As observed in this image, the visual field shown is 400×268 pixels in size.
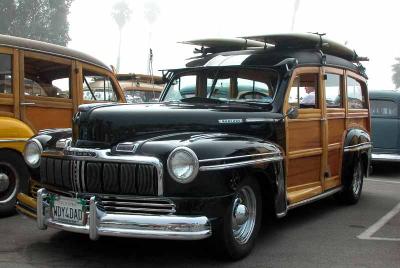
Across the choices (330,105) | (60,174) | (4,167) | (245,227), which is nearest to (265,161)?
(245,227)

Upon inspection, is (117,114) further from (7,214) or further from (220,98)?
(7,214)

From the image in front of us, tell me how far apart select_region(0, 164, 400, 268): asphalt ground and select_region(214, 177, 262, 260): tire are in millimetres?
127

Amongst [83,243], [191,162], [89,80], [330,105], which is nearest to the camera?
[191,162]

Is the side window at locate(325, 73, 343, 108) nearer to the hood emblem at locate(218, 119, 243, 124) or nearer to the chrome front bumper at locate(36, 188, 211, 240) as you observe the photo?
the hood emblem at locate(218, 119, 243, 124)

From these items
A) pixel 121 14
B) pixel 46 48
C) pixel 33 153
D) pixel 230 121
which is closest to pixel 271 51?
pixel 230 121

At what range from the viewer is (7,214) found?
6.26 meters

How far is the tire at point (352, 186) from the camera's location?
7.31 metres

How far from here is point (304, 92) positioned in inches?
240

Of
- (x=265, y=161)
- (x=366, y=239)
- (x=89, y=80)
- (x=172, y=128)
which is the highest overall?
(x=89, y=80)

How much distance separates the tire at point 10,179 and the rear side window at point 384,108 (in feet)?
26.5

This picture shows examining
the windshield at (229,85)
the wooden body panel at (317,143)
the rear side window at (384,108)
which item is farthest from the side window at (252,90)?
the rear side window at (384,108)

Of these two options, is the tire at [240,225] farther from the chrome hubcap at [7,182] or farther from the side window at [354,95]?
the side window at [354,95]

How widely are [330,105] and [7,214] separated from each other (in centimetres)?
417

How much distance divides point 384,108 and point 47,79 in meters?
7.63
